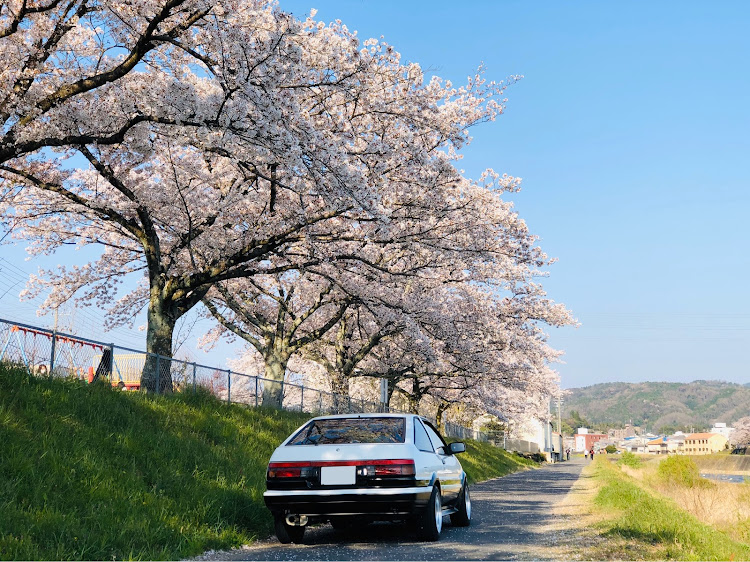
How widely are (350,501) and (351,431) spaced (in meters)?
1.17

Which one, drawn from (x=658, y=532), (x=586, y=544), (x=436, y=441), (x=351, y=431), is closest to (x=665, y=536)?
(x=658, y=532)

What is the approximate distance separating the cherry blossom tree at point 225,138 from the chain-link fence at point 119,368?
1770mm

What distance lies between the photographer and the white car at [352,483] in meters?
8.01

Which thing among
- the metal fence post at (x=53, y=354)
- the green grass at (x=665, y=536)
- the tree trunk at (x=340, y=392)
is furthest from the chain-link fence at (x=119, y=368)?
the green grass at (x=665, y=536)

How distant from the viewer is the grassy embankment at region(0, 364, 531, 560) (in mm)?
6699

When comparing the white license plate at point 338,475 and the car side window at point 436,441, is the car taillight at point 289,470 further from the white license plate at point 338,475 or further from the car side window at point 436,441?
the car side window at point 436,441

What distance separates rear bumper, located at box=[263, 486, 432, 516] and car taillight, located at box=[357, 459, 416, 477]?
0.56 feet

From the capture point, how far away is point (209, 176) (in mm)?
19500

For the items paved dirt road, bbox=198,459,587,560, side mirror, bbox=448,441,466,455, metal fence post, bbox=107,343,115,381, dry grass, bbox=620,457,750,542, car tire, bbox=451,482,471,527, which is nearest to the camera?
paved dirt road, bbox=198,459,587,560

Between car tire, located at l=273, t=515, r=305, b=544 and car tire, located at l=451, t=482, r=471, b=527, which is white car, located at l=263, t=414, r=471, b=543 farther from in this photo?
Result: car tire, located at l=451, t=482, r=471, b=527

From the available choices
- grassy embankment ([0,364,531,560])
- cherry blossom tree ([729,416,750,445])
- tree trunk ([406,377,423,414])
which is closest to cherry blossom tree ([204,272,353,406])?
tree trunk ([406,377,423,414])

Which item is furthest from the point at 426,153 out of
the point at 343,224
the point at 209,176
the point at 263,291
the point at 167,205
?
the point at 263,291

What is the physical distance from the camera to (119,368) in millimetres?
14102

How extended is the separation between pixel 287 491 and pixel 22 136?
8.11m
